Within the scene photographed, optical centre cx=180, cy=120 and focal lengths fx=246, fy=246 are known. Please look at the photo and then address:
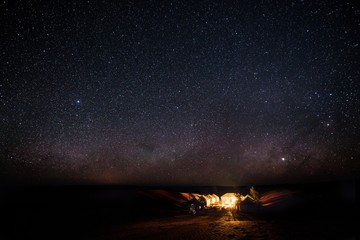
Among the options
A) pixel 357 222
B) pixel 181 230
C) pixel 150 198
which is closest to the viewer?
pixel 181 230

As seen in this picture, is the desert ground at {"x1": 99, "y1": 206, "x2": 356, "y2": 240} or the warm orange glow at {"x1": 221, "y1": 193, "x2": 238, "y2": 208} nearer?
the desert ground at {"x1": 99, "y1": 206, "x2": 356, "y2": 240}

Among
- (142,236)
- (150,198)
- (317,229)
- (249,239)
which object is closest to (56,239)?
(142,236)

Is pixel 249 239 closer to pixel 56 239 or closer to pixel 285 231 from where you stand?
pixel 285 231

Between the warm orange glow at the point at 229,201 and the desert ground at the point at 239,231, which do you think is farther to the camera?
the warm orange glow at the point at 229,201

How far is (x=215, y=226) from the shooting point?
14.3 metres

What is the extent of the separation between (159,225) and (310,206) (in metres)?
15.8

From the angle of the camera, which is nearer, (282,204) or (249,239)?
(249,239)

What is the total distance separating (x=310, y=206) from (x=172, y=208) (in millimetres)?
13096

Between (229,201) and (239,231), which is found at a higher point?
(239,231)

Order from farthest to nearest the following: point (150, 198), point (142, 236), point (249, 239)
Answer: point (150, 198) < point (142, 236) < point (249, 239)

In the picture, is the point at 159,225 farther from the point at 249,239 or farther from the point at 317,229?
the point at 317,229

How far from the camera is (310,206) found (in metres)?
23.2

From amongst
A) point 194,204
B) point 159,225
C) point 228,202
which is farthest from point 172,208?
point 159,225

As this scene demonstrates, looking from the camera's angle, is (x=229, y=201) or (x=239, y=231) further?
(x=229, y=201)
